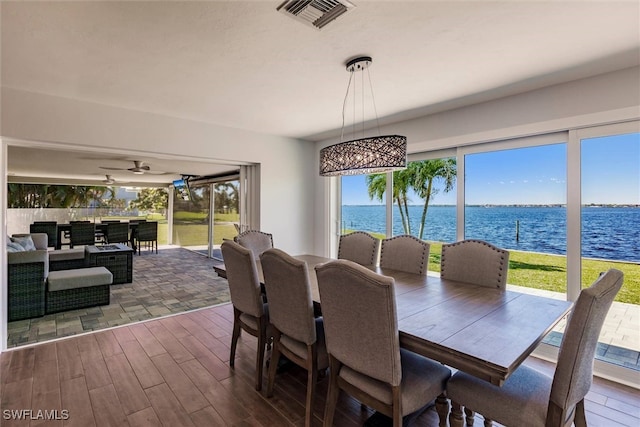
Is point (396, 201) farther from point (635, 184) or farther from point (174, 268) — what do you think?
point (174, 268)

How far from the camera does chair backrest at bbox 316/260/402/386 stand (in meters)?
1.35

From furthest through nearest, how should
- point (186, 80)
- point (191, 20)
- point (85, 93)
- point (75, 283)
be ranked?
point (75, 283)
point (85, 93)
point (186, 80)
point (191, 20)

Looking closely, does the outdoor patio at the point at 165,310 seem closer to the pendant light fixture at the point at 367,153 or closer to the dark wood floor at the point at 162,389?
the dark wood floor at the point at 162,389

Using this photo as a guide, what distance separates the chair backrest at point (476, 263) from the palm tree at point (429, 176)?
123 cm

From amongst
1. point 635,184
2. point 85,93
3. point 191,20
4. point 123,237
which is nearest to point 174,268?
point 123,237

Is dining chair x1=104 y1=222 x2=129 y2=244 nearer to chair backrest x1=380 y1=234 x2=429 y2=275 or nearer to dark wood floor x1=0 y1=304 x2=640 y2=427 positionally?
dark wood floor x1=0 y1=304 x2=640 y2=427

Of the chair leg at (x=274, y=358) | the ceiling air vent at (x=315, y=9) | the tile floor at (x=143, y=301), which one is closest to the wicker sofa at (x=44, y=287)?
the tile floor at (x=143, y=301)

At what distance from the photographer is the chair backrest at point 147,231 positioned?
791cm

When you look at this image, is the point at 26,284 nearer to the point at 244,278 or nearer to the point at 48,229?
the point at 244,278

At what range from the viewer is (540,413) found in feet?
4.34

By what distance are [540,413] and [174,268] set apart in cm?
649

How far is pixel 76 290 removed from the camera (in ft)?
12.7

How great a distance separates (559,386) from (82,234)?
29.4 ft

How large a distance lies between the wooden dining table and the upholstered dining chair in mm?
148
